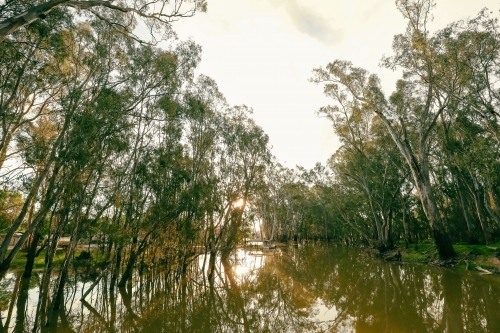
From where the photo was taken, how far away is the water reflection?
822 centimetres

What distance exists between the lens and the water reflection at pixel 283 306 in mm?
8219

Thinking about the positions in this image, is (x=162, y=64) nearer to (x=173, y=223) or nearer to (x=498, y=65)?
Result: (x=173, y=223)

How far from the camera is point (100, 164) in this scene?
9930 mm

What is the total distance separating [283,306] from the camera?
1079 centimetres

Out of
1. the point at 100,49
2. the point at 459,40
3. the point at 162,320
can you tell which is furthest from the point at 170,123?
the point at 459,40

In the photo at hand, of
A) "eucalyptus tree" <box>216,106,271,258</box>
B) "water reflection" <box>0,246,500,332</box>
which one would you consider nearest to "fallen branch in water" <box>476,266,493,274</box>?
"water reflection" <box>0,246,500,332</box>

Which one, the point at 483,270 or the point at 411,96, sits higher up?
the point at 411,96

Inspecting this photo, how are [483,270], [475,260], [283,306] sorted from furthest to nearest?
[475,260] → [483,270] → [283,306]

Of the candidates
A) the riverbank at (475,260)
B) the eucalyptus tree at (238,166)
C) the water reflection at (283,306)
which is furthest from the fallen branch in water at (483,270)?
the eucalyptus tree at (238,166)

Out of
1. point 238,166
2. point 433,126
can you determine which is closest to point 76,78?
point 238,166

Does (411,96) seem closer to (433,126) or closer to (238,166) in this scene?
(433,126)

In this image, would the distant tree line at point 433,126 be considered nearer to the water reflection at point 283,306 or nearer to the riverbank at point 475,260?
the riverbank at point 475,260

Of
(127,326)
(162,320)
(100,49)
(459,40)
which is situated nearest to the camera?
(127,326)

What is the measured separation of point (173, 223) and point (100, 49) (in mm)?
9245
